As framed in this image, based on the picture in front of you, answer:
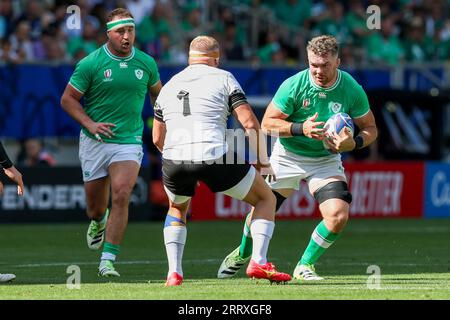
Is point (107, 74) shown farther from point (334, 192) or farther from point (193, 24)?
point (193, 24)

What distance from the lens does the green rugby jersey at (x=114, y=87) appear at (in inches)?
519

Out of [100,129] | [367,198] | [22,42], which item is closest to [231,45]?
[367,198]

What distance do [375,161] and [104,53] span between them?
1442cm

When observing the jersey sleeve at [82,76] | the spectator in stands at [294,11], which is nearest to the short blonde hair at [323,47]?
the jersey sleeve at [82,76]

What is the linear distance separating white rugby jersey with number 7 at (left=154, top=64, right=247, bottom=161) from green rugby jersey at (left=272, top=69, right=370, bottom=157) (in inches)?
53.0

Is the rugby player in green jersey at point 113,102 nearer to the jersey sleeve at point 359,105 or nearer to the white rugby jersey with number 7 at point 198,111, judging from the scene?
the white rugby jersey with number 7 at point 198,111

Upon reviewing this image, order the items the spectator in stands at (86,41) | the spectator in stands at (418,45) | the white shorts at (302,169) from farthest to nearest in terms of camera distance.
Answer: the spectator in stands at (418,45) < the spectator in stands at (86,41) < the white shorts at (302,169)

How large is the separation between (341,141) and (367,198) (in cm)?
1222

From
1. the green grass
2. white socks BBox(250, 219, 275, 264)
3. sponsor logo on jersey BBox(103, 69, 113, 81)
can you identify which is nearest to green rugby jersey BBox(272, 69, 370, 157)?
white socks BBox(250, 219, 275, 264)

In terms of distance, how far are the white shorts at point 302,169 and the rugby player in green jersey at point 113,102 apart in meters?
1.63

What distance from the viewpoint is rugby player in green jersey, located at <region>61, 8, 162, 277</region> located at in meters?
13.0

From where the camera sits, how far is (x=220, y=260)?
14.8 meters

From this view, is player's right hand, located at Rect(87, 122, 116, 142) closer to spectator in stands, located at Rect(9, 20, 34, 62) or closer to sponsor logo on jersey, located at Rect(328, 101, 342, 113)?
sponsor logo on jersey, located at Rect(328, 101, 342, 113)

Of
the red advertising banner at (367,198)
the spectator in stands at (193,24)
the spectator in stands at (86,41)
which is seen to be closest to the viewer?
the red advertising banner at (367,198)
